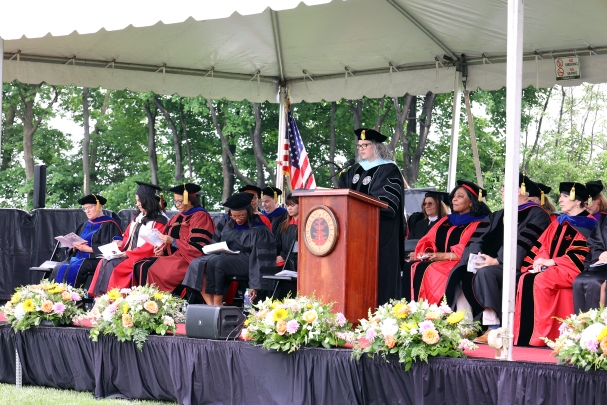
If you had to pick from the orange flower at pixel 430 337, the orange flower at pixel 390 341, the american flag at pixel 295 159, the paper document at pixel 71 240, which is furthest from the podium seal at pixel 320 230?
the american flag at pixel 295 159

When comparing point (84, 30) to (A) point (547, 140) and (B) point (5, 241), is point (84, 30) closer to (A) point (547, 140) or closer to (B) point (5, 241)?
(B) point (5, 241)

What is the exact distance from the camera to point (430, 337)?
3.78m

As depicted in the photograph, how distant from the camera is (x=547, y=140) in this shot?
22.2m

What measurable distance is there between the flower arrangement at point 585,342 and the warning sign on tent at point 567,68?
4777mm

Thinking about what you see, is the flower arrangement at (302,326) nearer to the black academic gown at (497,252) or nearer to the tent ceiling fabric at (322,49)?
the black academic gown at (497,252)

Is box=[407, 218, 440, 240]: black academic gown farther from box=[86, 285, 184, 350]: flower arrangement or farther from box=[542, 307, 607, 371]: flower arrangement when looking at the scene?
box=[542, 307, 607, 371]: flower arrangement

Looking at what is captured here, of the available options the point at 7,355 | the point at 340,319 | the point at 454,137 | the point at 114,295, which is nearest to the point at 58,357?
the point at 7,355

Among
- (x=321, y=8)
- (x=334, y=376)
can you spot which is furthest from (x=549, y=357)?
(x=321, y=8)

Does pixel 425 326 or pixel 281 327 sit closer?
pixel 425 326

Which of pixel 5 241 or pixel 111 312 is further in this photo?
pixel 5 241

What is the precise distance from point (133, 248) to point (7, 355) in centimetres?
211

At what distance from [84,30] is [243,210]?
2.65m

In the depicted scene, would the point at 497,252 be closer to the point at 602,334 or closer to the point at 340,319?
the point at 340,319

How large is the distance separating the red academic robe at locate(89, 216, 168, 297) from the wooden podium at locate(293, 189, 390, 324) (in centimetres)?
328
